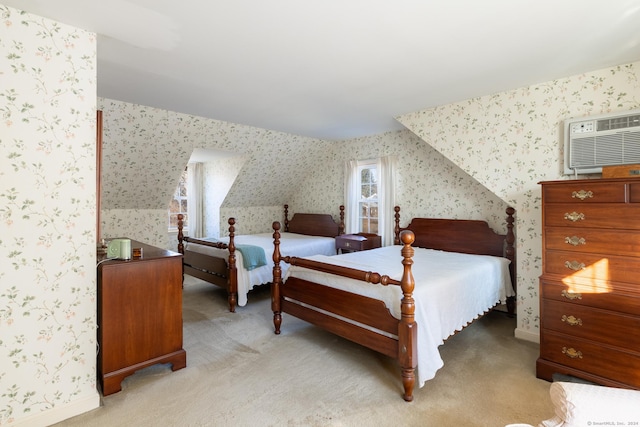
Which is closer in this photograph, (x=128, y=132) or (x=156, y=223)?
(x=128, y=132)

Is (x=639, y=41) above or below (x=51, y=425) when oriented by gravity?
above

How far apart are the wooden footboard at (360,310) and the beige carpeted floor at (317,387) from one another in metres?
0.25

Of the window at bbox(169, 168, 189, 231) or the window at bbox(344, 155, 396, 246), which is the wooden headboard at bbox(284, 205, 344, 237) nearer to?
the window at bbox(344, 155, 396, 246)

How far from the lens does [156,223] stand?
552 cm

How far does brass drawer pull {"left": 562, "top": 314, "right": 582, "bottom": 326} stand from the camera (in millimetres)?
2381

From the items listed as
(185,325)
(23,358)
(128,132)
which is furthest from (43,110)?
(185,325)

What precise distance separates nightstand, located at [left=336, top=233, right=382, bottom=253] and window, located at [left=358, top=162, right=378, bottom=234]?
27 cm

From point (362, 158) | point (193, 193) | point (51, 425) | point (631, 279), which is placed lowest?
point (51, 425)

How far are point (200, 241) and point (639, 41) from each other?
16.3 ft

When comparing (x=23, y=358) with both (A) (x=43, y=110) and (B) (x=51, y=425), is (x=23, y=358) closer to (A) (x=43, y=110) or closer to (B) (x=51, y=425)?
(B) (x=51, y=425)

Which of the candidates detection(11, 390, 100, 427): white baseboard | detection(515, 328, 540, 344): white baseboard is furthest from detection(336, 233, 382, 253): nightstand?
detection(11, 390, 100, 427): white baseboard

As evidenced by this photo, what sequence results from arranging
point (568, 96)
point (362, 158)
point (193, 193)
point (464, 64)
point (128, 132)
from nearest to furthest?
point (464, 64) → point (568, 96) → point (128, 132) → point (362, 158) → point (193, 193)

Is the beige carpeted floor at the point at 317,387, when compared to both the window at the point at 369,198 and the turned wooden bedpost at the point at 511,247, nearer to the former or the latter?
the turned wooden bedpost at the point at 511,247

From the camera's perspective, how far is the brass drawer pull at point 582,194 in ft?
7.79
